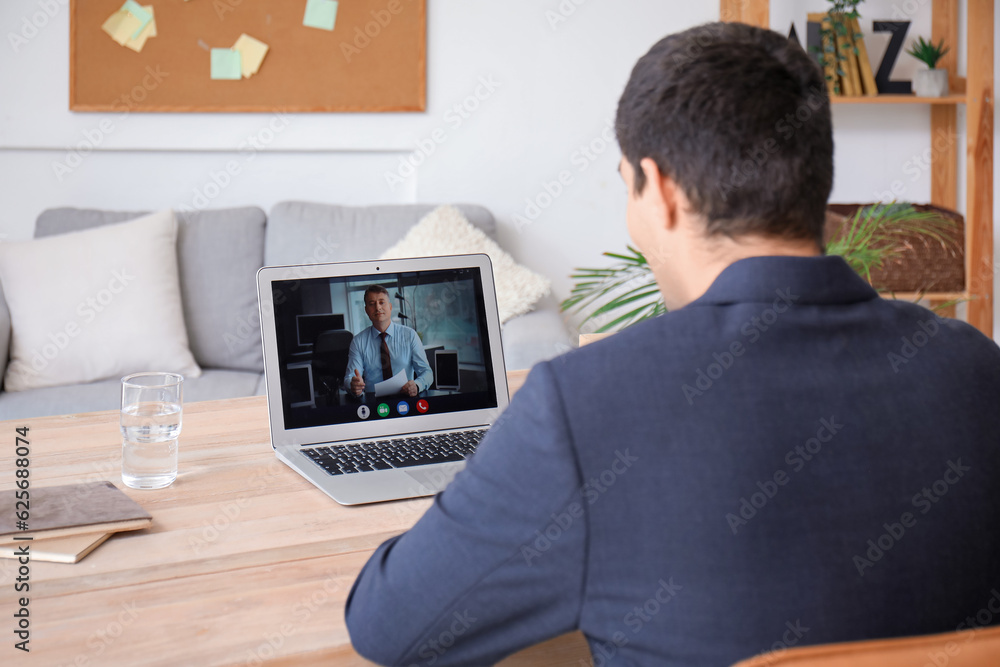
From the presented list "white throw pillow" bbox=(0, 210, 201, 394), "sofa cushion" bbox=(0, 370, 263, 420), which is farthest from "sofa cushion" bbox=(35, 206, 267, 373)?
"sofa cushion" bbox=(0, 370, 263, 420)

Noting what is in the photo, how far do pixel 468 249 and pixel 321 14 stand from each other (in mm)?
1006

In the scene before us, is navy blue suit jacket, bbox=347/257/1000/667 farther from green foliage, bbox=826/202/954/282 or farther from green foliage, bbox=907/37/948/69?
green foliage, bbox=907/37/948/69

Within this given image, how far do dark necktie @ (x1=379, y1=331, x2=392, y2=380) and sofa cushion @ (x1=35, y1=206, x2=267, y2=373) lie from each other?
1558 millimetres

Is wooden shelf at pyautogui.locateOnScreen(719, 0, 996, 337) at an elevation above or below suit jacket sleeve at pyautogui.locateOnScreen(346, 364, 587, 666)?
above

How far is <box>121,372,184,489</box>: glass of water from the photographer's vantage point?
3.37 ft

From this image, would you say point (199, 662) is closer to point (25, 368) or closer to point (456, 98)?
point (25, 368)

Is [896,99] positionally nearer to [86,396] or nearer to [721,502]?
[86,396]

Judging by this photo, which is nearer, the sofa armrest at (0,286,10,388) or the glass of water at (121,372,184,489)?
the glass of water at (121,372,184,489)

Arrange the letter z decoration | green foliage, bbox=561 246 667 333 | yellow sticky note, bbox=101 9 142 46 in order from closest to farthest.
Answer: green foliage, bbox=561 246 667 333, yellow sticky note, bbox=101 9 142 46, the letter z decoration

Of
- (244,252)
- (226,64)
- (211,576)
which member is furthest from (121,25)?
(211,576)

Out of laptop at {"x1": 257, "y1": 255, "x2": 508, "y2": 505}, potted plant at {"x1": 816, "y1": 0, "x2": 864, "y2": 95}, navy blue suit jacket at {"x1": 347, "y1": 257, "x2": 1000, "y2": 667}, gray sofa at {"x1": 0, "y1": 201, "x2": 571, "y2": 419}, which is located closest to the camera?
navy blue suit jacket at {"x1": 347, "y1": 257, "x2": 1000, "y2": 667}

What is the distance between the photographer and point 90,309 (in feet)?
8.13

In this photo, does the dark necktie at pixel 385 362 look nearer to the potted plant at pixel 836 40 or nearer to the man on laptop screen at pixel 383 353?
the man on laptop screen at pixel 383 353

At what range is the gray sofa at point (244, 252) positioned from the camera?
2682 mm
